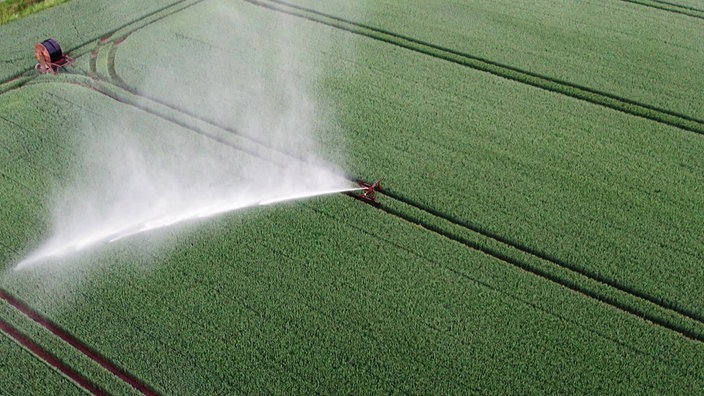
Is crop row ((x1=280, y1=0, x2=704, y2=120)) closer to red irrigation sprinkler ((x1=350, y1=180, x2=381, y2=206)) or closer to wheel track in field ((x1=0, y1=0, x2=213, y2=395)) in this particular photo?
red irrigation sprinkler ((x1=350, y1=180, x2=381, y2=206))

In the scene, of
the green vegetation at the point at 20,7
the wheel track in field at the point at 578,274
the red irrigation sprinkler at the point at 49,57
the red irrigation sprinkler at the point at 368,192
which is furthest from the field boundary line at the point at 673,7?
the green vegetation at the point at 20,7

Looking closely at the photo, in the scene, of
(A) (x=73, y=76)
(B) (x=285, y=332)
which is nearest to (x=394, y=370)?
(B) (x=285, y=332)

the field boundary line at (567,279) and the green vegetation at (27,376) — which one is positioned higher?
the field boundary line at (567,279)

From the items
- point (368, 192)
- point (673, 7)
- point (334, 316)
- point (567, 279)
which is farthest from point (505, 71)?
point (334, 316)

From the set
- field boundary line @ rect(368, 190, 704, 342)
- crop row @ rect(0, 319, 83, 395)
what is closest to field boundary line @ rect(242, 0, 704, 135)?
field boundary line @ rect(368, 190, 704, 342)

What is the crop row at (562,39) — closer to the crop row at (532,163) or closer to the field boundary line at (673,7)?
the field boundary line at (673,7)

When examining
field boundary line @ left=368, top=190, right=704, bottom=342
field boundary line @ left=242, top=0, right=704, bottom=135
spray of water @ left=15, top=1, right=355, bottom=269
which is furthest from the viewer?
field boundary line @ left=242, top=0, right=704, bottom=135

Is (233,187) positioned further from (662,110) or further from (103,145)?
(662,110)
